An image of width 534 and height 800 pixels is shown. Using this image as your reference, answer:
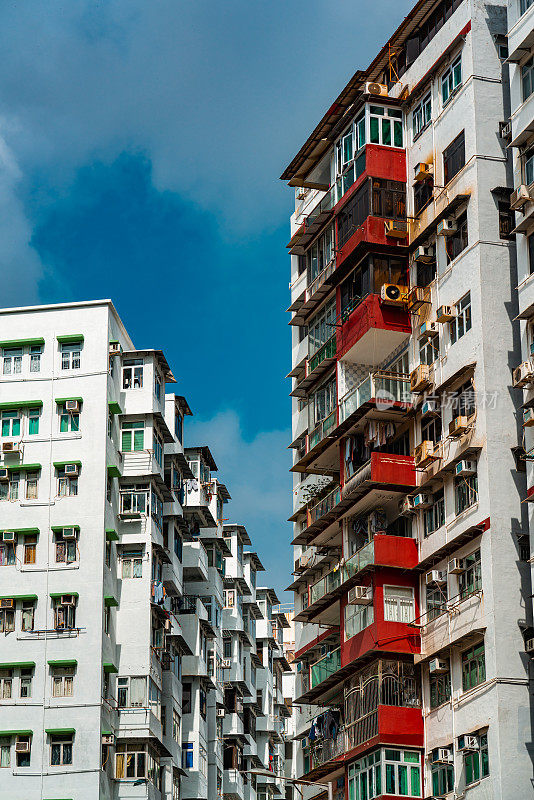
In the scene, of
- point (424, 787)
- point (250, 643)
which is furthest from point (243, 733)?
point (424, 787)

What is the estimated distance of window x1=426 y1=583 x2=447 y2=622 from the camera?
35.2m

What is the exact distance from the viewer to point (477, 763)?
32562 millimetres

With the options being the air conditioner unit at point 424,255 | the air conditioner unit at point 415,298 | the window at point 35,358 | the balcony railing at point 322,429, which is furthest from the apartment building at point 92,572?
the air conditioner unit at point 424,255

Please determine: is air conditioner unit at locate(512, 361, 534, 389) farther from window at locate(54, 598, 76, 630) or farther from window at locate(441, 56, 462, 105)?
window at locate(54, 598, 76, 630)

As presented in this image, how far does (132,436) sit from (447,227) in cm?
1590

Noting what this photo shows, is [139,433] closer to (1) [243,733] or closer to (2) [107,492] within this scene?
(2) [107,492]

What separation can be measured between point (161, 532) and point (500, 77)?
65.1 feet

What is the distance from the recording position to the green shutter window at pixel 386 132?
40438 mm

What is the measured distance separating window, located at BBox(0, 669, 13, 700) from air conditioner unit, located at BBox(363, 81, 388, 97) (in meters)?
19.4

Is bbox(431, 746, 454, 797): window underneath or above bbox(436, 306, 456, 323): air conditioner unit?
underneath

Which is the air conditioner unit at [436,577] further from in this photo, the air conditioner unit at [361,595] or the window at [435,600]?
the air conditioner unit at [361,595]

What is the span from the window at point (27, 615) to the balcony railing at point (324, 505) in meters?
8.85

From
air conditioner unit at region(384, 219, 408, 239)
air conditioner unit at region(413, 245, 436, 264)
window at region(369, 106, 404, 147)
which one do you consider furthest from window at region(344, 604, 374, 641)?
window at region(369, 106, 404, 147)

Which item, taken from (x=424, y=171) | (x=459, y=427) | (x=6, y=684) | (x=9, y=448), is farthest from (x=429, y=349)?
(x=6, y=684)
